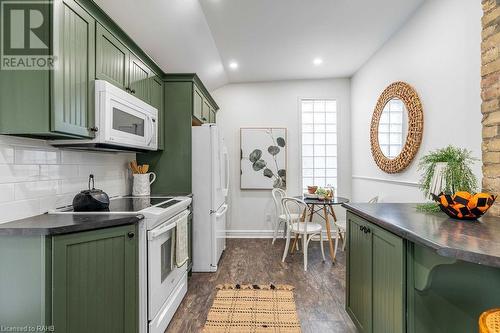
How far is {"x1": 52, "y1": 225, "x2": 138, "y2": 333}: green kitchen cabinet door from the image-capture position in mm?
1338

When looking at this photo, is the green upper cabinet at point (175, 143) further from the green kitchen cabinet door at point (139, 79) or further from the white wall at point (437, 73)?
the white wall at point (437, 73)

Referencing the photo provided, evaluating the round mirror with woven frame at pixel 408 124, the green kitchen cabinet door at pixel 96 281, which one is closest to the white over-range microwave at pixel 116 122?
the green kitchen cabinet door at pixel 96 281

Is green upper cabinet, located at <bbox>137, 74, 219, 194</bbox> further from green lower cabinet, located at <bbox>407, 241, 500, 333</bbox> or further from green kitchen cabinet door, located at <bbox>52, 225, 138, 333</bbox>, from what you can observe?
green lower cabinet, located at <bbox>407, 241, 500, 333</bbox>

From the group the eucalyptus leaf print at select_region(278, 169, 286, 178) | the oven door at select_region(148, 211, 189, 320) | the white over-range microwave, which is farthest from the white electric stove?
the eucalyptus leaf print at select_region(278, 169, 286, 178)

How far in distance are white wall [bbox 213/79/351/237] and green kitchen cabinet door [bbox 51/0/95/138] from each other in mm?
2957

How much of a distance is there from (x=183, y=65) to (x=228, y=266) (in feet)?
8.67

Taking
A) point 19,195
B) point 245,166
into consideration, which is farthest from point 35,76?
point 245,166

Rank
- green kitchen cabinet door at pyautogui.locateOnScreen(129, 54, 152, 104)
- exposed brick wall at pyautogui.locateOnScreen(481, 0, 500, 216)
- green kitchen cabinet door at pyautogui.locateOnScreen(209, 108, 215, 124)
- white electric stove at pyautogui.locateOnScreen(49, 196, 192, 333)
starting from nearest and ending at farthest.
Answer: exposed brick wall at pyautogui.locateOnScreen(481, 0, 500, 216), white electric stove at pyautogui.locateOnScreen(49, 196, 192, 333), green kitchen cabinet door at pyautogui.locateOnScreen(129, 54, 152, 104), green kitchen cabinet door at pyautogui.locateOnScreen(209, 108, 215, 124)

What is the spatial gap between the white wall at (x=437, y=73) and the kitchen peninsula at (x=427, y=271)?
2.91ft

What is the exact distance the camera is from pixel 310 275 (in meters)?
3.02

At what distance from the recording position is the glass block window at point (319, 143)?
15.0 ft

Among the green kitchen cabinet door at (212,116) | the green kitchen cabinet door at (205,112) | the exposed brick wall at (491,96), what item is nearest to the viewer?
the exposed brick wall at (491,96)

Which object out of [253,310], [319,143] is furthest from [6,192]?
[319,143]

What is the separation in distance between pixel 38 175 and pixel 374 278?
227 centimetres
